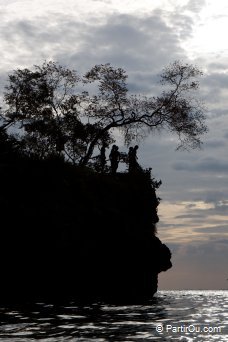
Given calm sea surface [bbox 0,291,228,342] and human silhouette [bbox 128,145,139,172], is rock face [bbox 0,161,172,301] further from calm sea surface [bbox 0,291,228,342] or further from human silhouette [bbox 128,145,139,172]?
calm sea surface [bbox 0,291,228,342]

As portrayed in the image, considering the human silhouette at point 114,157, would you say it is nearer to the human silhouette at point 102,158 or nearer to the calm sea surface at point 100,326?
the human silhouette at point 102,158

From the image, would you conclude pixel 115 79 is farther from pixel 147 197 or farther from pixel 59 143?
pixel 147 197

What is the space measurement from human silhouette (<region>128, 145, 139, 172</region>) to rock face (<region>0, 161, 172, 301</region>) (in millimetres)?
1359

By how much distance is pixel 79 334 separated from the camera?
1530 centimetres

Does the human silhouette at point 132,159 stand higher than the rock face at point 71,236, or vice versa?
the human silhouette at point 132,159

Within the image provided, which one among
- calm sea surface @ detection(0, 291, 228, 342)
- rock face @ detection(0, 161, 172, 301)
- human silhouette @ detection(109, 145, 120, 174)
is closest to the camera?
calm sea surface @ detection(0, 291, 228, 342)

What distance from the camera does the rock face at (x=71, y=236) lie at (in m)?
30.4

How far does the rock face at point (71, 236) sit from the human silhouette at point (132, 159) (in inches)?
53.5

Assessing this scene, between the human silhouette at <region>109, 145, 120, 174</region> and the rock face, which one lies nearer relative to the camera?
the rock face

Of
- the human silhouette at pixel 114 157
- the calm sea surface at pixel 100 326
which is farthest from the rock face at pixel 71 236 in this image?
the calm sea surface at pixel 100 326

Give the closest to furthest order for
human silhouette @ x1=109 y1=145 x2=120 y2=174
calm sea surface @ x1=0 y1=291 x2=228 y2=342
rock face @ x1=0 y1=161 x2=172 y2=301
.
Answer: calm sea surface @ x1=0 y1=291 x2=228 y2=342
rock face @ x1=0 y1=161 x2=172 y2=301
human silhouette @ x1=109 y1=145 x2=120 y2=174

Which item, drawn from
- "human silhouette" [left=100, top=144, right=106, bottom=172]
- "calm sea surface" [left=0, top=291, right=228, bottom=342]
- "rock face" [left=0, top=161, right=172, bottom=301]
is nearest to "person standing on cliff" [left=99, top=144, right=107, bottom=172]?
"human silhouette" [left=100, top=144, right=106, bottom=172]

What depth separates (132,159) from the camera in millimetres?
42438

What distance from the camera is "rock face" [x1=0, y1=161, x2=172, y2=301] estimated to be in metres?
30.4
